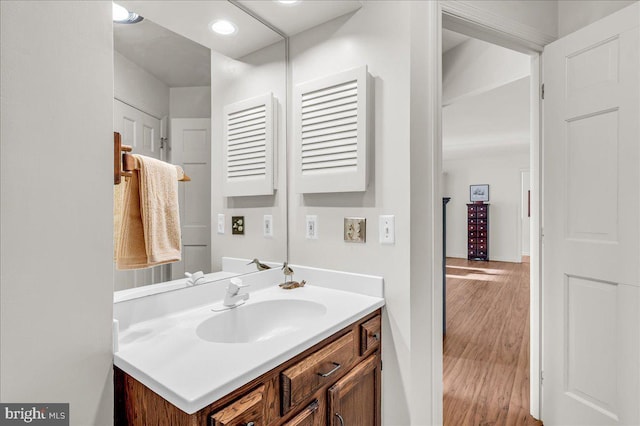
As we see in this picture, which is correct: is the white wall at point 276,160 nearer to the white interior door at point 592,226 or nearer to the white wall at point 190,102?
the white wall at point 190,102

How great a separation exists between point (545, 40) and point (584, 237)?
109 cm

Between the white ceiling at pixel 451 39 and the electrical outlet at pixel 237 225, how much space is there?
2.31 meters

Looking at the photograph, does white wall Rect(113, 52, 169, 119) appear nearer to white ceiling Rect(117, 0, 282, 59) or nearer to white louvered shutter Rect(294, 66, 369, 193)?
white ceiling Rect(117, 0, 282, 59)

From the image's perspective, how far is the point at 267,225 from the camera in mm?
1683

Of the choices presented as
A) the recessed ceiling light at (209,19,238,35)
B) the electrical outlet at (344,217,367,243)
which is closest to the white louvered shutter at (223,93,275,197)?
the recessed ceiling light at (209,19,238,35)

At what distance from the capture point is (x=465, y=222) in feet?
26.5

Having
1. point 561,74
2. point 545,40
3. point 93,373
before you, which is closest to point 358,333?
point 93,373

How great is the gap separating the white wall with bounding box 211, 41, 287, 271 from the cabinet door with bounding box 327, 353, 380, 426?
71 centimetres

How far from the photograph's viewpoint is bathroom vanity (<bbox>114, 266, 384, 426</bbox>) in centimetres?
73

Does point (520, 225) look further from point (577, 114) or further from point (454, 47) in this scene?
point (577, 114)

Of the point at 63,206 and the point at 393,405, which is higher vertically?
the point at 63,206

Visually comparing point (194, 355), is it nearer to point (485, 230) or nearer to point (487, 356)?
point (487, 356)

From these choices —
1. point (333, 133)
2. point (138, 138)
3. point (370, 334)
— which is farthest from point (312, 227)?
point (138, 138)

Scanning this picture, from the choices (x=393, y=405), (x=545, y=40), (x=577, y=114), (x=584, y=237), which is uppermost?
(x=545, y=40)
